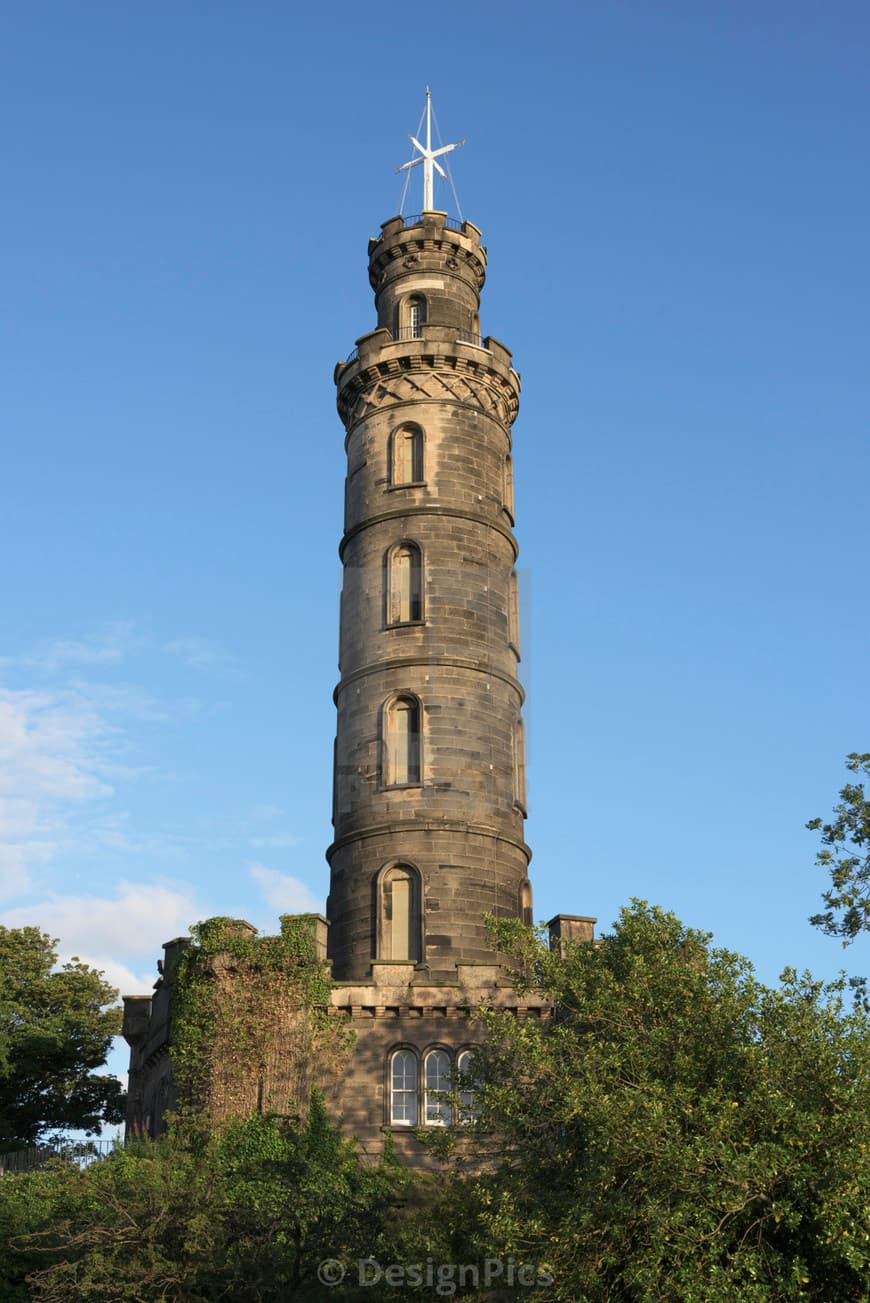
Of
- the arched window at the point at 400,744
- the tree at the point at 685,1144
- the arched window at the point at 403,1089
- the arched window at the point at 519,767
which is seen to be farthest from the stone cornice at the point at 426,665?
the tree at the point at 685,1144

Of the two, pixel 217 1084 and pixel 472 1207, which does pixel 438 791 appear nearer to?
pixel 217 1084

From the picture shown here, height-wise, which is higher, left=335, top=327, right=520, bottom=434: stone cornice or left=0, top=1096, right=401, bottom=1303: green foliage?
left=335, top=327, right=520, bottom=434: stone cornice

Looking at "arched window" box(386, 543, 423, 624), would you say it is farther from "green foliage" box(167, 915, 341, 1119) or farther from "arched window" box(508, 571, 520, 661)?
"green foliage" box(167, 915, 341, 1119)

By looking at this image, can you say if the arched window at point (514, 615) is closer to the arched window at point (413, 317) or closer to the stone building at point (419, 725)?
the stone building at point (419, 725)

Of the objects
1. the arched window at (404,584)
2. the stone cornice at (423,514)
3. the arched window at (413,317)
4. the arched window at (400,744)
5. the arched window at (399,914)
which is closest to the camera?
the arched window at (399,914)

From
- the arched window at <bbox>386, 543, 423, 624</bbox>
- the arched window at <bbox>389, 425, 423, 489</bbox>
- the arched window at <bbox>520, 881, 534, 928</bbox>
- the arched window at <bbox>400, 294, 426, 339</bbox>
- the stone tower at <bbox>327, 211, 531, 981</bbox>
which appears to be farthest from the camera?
the arched window at <bbox>400, 294, 426, 339</bbox>

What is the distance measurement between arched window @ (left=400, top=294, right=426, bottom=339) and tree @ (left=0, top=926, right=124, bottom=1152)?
21659mm

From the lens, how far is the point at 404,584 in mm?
37031

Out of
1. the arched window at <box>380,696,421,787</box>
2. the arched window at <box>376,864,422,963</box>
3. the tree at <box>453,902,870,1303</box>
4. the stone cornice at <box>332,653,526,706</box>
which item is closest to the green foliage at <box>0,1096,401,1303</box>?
the tree at <box>453,902,870,1303</box>

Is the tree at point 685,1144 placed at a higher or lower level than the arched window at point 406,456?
lower

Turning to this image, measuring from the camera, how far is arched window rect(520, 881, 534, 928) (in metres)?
35.3

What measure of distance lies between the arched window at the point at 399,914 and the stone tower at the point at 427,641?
4 centimetres

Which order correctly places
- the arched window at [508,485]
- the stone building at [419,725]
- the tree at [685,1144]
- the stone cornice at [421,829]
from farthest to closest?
the arched window at [508,485] → the stone cornice at [421,829] → the stone building at [419,725] → the tree at [685,1144]

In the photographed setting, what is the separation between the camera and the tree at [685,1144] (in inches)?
637
